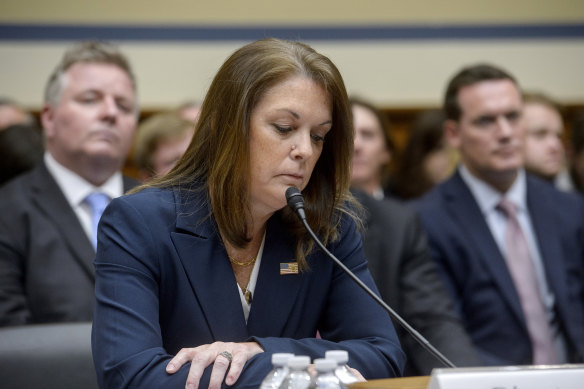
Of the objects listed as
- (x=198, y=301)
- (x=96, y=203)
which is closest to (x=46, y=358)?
(x=198, y=301)

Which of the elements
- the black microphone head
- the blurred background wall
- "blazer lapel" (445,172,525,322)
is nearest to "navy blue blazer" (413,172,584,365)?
"blazer lapel" (445,172,525,322)

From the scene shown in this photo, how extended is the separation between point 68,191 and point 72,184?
3 centimetres

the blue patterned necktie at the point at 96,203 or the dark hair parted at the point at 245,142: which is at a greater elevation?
the dark hair parted at the point at 245,142

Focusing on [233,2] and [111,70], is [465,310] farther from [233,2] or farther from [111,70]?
[233,2]

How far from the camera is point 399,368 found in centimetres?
166

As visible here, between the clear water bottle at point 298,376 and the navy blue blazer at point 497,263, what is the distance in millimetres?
1784

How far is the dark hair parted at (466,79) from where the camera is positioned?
3273 millimetres

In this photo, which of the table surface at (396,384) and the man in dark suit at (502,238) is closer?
the table surface at (396,384)

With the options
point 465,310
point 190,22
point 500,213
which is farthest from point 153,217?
point 190,22

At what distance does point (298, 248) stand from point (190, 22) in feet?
11.5

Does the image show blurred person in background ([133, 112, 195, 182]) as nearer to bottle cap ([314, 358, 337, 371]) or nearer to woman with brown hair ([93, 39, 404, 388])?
woman with brown hair ([93, 39, 404, 388])

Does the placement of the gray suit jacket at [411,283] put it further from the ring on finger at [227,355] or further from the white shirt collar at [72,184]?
the ring on finger at [227,355]

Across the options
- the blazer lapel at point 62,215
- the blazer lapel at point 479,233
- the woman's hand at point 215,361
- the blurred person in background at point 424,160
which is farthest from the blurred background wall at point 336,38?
the woman's hand at point 215,361

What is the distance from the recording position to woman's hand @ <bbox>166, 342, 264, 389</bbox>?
1361mm
